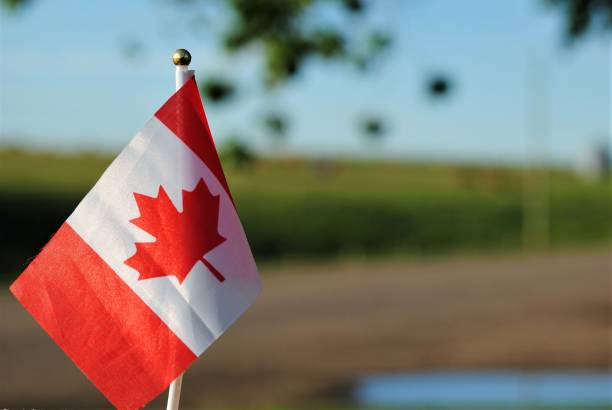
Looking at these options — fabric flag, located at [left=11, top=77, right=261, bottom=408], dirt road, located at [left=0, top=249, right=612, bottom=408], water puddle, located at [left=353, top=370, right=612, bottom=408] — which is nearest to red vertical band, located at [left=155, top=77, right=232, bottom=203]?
fabric flag, located at [left=11, top=77, right=261, bottom=408]

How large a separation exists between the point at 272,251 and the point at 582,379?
20142 millimetres

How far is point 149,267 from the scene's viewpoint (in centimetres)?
285

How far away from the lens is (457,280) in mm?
23578

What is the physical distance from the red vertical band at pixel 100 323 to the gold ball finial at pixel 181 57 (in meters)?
0.69

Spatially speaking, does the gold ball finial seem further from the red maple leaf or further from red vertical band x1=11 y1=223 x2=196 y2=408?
red vertical band x1=11 y1=223 x2=196 y2=408

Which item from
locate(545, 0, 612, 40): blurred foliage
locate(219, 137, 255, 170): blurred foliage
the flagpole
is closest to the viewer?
the flagpole

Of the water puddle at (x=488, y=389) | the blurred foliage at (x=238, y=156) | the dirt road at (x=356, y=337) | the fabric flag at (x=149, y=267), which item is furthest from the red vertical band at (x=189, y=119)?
the dirt road at (x=356, y=337)

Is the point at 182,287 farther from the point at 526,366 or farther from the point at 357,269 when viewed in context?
the point at 357,269

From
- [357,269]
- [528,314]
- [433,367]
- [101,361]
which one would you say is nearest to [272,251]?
[357,269]

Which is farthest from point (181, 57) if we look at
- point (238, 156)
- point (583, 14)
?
point (583, 14)

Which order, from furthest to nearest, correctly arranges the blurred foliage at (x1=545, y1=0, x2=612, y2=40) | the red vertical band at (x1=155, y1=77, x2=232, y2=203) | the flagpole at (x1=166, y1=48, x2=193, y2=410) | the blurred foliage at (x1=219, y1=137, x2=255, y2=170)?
the blurred foliage at (x1=545, y1=0, x2=612, y2=40) → the blurred foliage at (x1=219, y1=137, x2=255, y2=170) → the red vertical band at (x1=155, y1=77, x2=232, y2=203) → the flagpole at (x1=166, y1=48, x2=193, y2=410)

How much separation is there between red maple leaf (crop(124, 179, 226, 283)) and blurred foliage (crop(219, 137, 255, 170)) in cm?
231

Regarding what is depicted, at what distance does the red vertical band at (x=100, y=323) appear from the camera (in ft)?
9.18

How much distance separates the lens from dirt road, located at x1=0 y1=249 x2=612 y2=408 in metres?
11.1
